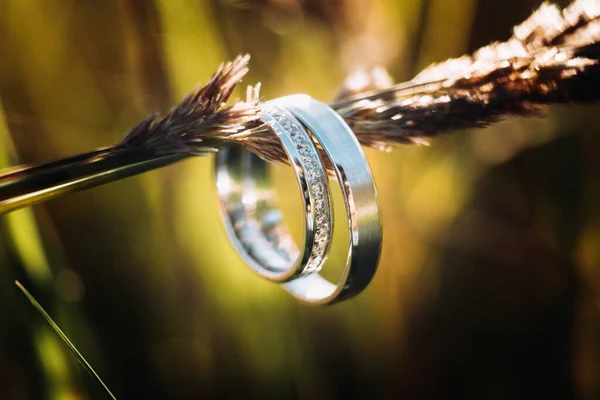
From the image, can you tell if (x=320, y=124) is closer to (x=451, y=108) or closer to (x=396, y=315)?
(x=451, y=108)

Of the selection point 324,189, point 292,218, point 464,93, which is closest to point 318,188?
point 324,189

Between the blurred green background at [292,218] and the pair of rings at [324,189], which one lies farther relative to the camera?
the blurred green background at [292,218]

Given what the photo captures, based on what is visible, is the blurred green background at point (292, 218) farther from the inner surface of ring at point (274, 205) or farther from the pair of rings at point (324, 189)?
the pair of rings at point (324, 189)

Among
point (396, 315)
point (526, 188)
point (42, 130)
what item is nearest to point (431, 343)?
point (396, 315)

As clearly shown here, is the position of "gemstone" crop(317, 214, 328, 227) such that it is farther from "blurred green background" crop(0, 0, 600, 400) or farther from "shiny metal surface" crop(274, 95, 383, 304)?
"blurred green background" crop(0, 0, 600, 400)

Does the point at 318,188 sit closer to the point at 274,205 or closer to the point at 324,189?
the point at 324,189

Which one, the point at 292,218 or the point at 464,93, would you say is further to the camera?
the point at 292,218

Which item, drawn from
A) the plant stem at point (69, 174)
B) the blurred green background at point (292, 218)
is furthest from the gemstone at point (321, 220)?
the blurred green background at point (292, 218)
